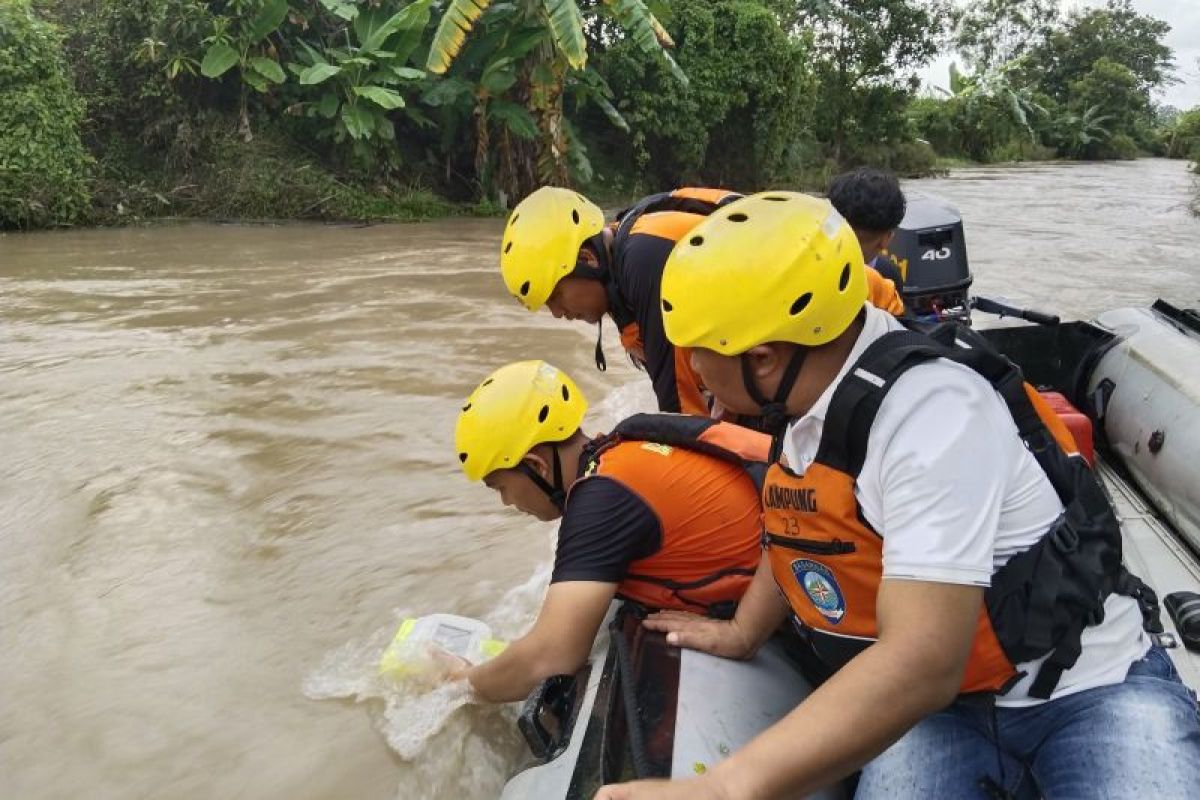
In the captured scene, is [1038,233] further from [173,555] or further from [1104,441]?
[173,555]

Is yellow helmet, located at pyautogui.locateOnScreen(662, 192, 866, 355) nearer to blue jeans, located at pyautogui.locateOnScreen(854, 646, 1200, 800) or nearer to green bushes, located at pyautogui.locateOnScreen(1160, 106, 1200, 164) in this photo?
blue jeans, located at pyautogui.locateOnScreen(854, 646, 1200, 800)

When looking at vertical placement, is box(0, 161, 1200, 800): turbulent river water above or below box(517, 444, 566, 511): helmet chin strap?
below

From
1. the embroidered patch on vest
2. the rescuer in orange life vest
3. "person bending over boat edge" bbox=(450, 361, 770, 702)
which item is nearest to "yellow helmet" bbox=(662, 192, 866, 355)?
the embroidered patch on vest

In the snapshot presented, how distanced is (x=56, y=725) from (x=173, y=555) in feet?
3.46

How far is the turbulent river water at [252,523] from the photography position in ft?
8.96

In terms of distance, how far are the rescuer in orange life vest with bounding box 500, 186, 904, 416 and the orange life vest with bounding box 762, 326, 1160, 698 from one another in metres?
1.24

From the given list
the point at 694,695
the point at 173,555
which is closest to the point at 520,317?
the point at 173,555

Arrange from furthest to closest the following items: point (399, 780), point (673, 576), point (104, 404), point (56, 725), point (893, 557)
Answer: point (104, 404) → point (56, 725) → point (399, 780) → point (673, 576) → point (893, 557)

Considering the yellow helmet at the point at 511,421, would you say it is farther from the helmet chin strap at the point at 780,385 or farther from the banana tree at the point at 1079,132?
the banana tree at the point at 1079,132

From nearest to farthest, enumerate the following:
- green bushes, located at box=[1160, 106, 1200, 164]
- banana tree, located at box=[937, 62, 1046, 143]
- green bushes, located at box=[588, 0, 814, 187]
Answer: green bushes, located at box=[588, 0, 814, 187], banana tree, located at box=[937, 62, 1046, 143], green bushes, located at box=[1160, 106, 1200, 164]

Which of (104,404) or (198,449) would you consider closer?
(198,449)

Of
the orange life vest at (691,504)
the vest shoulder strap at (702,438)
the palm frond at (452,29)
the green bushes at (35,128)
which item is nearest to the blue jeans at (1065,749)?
the orange life vest at (691,504)

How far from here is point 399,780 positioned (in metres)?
2.63

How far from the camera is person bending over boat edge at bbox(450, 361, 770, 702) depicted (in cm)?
195
